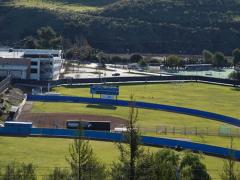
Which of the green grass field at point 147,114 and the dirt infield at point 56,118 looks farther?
the dirt infield at point 56,118

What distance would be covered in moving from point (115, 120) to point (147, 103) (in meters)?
7.96

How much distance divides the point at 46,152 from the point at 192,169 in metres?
14.4

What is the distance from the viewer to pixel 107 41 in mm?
123125

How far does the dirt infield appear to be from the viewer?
163 feet

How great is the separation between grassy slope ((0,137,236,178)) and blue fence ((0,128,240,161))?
980mm

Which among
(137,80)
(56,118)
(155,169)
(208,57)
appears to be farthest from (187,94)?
(155,169)

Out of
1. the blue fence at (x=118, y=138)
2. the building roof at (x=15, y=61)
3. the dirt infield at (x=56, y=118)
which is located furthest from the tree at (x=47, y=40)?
the blue fence at (x=118, y=138)

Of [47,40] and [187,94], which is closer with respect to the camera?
[187,94]

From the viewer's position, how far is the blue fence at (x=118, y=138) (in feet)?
131

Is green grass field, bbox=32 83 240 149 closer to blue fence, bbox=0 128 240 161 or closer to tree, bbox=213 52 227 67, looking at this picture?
blue fence, bbox=0 128 240 161

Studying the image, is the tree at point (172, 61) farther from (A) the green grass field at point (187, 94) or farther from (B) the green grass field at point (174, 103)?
(B) the green grass field at point (174, 103)

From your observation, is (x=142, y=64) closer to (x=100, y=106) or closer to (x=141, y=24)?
(x=141, y=24)

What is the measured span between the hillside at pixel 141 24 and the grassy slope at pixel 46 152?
79.0 m

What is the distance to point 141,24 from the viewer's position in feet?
418
